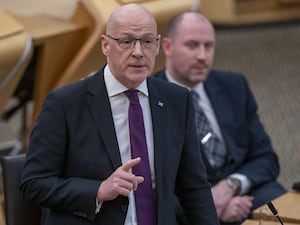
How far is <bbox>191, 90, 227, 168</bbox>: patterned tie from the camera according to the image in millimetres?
3707

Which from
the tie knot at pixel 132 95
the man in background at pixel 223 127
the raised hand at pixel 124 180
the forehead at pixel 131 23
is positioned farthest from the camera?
the man in background at pixel 223 127

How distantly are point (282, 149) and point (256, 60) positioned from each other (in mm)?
2066

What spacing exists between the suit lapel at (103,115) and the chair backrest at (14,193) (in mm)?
573

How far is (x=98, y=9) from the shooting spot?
440 centimetres

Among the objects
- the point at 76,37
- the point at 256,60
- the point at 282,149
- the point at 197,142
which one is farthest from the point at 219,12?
the point at 197,142

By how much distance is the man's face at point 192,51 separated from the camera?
3.70 m

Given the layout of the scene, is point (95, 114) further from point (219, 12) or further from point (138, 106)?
point (219, 12)

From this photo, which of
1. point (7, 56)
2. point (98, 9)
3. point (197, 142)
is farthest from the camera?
point (98, 9)

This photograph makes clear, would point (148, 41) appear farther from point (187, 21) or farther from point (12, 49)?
point (12, 49)

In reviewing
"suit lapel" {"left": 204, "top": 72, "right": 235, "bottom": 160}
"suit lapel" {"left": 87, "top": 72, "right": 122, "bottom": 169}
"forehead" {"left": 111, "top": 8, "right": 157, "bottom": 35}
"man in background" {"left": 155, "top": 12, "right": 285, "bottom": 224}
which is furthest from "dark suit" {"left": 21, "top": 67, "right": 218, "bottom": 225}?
"suit lapel" {"left": 204, "top": 72, "right": 235, "bottom": 160}

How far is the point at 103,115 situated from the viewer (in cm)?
253

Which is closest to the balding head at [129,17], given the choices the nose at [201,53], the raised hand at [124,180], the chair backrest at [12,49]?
the raised hand at [124,180]

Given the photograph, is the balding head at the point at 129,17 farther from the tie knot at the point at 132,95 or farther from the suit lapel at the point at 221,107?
the suit lapel at the point at 221,107

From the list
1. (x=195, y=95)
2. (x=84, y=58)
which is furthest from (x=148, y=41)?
(x=84, y=58)
